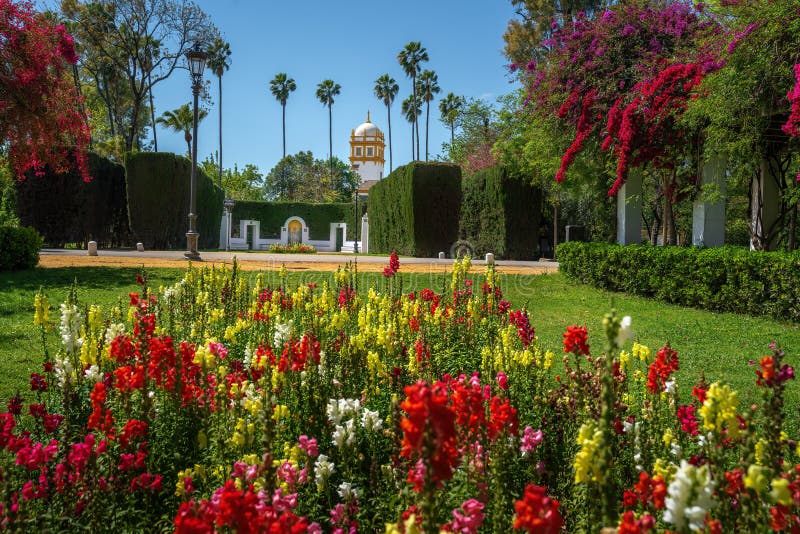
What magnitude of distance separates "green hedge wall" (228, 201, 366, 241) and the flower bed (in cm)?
3839

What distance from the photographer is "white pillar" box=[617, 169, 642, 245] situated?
1370 centimetres

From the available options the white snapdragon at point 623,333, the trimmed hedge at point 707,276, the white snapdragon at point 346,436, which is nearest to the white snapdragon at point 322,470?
the white snapdragon at point 346,436

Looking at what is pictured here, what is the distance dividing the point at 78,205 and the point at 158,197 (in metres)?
3.08

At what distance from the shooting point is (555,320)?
8508mm

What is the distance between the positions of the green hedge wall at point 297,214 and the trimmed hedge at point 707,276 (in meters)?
31.5

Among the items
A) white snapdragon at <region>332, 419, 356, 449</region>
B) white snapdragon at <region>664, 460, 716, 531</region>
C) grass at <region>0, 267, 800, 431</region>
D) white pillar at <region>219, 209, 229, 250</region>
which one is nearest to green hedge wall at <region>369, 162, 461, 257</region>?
grass at <region>0, 267, 800, 431</region>

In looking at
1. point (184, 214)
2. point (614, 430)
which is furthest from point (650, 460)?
point (184, 214)

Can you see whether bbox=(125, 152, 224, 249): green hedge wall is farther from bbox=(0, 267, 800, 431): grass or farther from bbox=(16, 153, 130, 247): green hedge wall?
bbox=(0, 267, 800, 431): grass

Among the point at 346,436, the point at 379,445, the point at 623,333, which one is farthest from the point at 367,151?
the point at 623,333

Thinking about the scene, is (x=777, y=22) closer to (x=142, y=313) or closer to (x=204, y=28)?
(x=142, y=313)

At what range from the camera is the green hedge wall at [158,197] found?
2347cm

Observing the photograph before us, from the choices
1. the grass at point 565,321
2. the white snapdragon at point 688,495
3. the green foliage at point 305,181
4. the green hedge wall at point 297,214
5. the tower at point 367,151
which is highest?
the tower at point 367,151

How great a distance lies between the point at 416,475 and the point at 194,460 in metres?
1.76

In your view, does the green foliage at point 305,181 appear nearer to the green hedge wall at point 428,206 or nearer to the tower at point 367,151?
the tower at point 367,151
